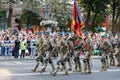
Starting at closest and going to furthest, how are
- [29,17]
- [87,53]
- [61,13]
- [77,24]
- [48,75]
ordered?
[48,75], [87,53], [77,24], [61,13], [29,17]

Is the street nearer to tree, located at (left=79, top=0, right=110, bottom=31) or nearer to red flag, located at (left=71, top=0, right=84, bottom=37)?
red flag, located at (left=71, top=0, right=84, bottom=37)

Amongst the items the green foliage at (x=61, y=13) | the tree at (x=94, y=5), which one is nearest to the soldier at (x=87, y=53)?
the green foliage at (x=61, y=13)

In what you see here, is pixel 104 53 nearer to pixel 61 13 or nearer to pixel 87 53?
pixel 87 53

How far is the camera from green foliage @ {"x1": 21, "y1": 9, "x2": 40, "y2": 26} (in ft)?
186

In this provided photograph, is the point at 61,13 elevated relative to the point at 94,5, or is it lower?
lower

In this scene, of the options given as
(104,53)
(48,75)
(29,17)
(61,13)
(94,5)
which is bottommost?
(29,17)

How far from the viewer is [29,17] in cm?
5684

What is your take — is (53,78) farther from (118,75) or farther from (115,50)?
(115,50)

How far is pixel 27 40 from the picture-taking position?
29.2 meters

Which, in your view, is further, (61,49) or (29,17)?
(29,17)

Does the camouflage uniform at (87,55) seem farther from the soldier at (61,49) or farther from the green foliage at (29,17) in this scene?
the green foliage at (29,17)

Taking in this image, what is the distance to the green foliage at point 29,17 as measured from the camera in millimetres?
56650

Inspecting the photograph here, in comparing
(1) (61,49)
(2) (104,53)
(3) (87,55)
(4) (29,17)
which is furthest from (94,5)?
(1) (61,49)

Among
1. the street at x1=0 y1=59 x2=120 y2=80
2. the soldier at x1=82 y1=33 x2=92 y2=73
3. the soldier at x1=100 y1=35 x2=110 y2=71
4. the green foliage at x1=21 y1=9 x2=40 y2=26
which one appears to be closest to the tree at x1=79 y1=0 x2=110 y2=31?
the green foliage at x1=21 y1=9 x2=40 y2=26
